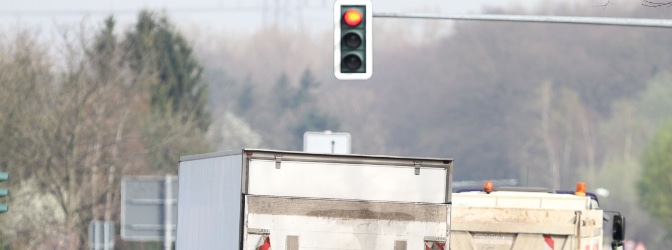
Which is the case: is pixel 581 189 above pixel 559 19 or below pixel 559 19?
below

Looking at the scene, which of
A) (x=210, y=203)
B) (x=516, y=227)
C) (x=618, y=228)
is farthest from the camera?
(x=618, y=228)

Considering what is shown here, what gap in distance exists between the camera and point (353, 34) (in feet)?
68.8

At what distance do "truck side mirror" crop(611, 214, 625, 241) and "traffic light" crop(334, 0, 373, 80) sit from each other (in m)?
4.45

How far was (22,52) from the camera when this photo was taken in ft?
202

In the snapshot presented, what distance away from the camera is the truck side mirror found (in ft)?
76.6

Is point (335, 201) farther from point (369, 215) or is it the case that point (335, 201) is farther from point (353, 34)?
point (353, 34)

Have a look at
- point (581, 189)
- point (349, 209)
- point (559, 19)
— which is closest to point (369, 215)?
point (349, 209)

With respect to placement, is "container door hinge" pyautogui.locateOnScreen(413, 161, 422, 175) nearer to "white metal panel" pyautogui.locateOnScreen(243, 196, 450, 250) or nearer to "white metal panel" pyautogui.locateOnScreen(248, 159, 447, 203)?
"white metal panel" pyautogui.locateOnScreen(248, 159, 447, 203)

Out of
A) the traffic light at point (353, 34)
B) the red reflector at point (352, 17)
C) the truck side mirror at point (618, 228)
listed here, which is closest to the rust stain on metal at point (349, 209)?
the traffic light at point (353, 34)

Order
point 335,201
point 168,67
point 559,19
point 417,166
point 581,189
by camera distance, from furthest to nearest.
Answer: point 168,67
point 581,189
point 559,19
point 417,166
point 335,201

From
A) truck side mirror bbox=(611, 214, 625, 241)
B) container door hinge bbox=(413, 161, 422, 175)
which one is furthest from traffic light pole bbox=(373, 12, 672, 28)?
truck side mirror bbox=(611, 214, 625, 241)

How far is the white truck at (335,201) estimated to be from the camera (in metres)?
18.0

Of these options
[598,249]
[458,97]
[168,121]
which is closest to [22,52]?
[168,121]

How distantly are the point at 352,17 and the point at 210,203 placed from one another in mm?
3109
